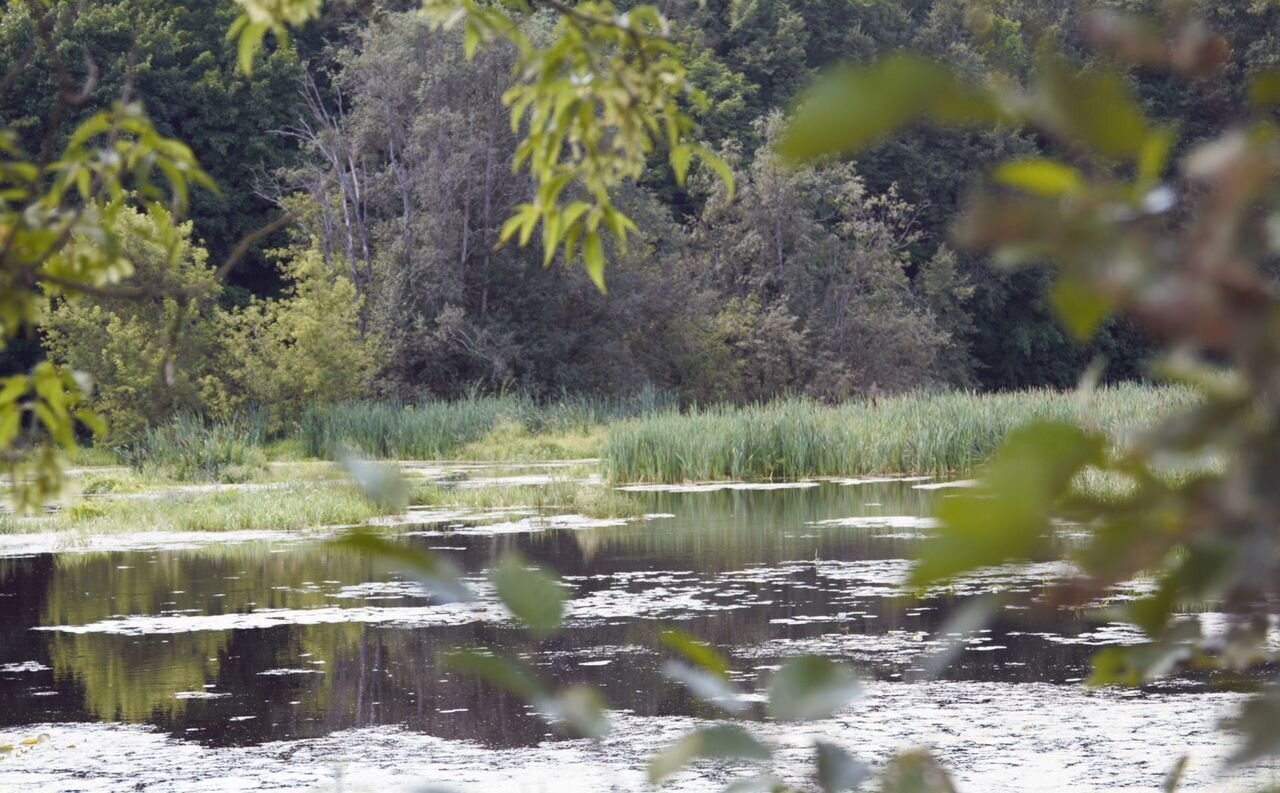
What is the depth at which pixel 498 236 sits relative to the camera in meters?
30.5

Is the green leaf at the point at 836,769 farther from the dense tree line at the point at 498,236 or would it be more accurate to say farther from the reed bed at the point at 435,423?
the dense tree line at the point at 498,236

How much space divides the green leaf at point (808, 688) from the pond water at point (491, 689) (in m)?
2.81

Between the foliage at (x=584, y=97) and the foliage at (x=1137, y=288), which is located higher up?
the foliage at (x=584, y=97)

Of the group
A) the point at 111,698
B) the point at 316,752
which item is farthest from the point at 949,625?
the point at 111,698

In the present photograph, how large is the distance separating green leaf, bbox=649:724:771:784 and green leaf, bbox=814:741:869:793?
0.04m

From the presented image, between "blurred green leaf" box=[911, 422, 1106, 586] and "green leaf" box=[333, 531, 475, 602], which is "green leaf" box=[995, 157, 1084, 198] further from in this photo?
"green leaf" box=[333, 531, 475, 602]

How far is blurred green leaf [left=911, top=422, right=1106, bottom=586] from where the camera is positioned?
498 mm

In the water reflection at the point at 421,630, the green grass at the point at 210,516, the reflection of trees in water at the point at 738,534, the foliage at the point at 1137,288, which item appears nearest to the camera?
the foliage at the point at 1137,288

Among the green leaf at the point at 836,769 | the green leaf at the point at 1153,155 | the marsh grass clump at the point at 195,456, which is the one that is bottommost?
the marsh grass clump at the point at 195,456

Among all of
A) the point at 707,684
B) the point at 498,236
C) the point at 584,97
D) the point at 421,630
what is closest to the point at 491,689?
the point at 421,630

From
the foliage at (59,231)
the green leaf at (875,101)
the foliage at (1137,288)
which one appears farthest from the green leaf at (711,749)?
the foliage at (59,231)

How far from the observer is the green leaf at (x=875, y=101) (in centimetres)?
50

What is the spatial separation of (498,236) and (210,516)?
632 inches

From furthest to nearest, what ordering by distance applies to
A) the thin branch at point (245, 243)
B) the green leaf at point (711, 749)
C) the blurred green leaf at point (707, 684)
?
the thin branch at point (245, 243)
the blurred green leaf at point (707, 684)
the green leaf at point (711, 749)
